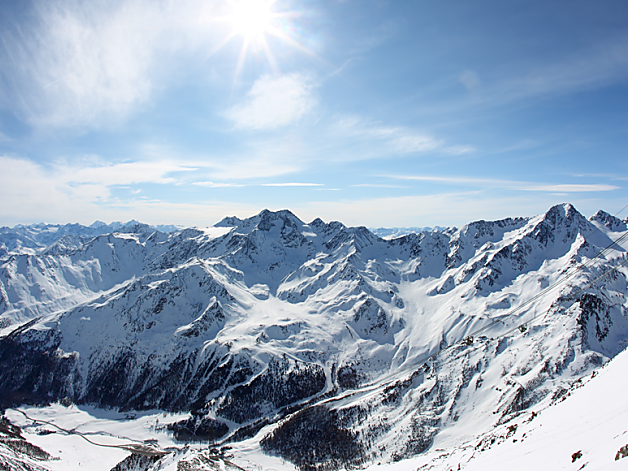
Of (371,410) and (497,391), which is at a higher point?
(497,391)

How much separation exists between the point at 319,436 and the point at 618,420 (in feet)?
551

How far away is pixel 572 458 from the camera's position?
26391 millimetres

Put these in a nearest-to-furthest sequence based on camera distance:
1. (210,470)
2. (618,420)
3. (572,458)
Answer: (572,458) < (618,420) < (210,470)

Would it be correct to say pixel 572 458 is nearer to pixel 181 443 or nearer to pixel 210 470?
pixel 210 470

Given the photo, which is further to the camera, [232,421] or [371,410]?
[232,421]

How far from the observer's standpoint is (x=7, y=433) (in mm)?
178000

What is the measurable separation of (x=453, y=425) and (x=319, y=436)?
2697 inches

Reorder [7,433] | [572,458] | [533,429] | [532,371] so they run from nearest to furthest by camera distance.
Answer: [572,458] < [533,429] < [532,371] < [7,433]

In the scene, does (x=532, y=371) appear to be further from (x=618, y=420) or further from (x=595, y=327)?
(x=618, y=420)

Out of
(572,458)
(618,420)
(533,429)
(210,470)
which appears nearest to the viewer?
(572,458)

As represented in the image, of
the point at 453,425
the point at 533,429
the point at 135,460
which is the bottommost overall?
the point at 135,460

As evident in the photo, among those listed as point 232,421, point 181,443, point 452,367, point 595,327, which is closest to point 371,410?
point 452,367

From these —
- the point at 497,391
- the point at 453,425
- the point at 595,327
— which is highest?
the point at 595,327

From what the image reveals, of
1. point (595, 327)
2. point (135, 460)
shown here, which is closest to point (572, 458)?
point (135, 460)
